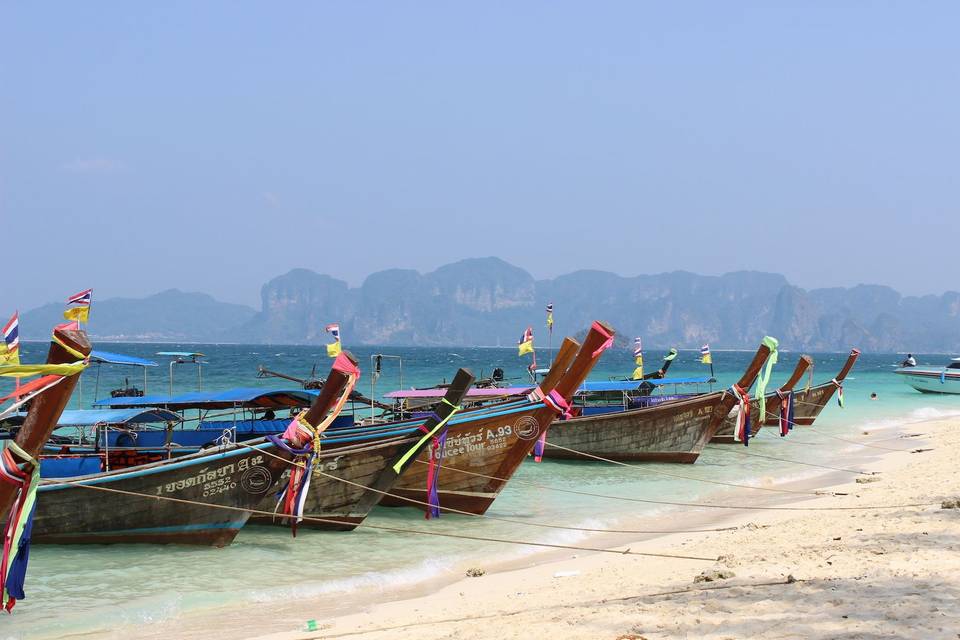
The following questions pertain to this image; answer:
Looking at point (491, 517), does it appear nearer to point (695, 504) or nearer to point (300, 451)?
point (695, 504)

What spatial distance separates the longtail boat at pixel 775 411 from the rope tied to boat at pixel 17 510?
2258 centimetres

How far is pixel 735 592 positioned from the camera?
7.84 meters

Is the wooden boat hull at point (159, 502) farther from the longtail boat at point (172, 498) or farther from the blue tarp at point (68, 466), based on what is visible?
the blue tarp at point (68, 466)

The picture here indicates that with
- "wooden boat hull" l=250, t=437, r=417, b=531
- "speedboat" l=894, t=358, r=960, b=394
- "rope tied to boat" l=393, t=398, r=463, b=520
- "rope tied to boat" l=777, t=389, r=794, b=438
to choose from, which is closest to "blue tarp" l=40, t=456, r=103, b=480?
"wooden boat hull" l=250, t=437, r=417, b=531

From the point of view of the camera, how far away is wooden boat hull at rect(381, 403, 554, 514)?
14.2 meters

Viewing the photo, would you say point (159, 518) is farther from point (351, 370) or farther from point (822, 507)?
point (822, 507)

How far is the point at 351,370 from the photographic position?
11844mm

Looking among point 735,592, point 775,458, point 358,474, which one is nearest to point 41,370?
point 735,592

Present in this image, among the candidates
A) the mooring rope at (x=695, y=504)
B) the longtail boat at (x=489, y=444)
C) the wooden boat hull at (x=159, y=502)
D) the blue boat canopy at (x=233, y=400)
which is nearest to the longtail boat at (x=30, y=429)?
the wooden boat hull at (x=159, y=502)

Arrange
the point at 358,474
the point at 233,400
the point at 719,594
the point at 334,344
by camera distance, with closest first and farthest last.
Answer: the point at 719,594 < the point at 358,474 < the point at 334,344 < the point at 233,400

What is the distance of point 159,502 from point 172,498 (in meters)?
0.32

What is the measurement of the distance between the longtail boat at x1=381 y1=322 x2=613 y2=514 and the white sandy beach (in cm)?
A: 257

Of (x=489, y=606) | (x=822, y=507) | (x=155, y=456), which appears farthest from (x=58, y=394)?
(x=822, y=507)

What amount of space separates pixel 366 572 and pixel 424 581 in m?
0.96
